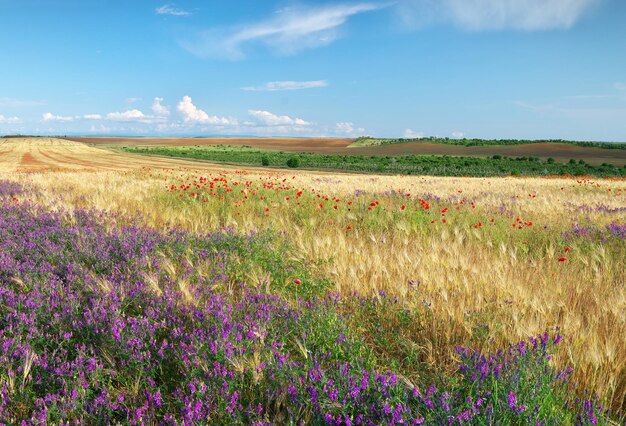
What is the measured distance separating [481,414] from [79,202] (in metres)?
8.78

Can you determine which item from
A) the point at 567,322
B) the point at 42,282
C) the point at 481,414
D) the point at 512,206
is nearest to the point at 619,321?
the point at 567,322

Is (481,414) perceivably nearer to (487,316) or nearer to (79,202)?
(487,316)

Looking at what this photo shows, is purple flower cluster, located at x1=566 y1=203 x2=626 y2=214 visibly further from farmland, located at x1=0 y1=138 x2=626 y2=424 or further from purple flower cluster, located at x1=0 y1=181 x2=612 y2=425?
purple flower cluster, located at x1=0 y1=181 x2=612 y2=425

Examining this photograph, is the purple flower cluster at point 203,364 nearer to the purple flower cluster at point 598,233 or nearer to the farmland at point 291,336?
the farmland at point 291,336

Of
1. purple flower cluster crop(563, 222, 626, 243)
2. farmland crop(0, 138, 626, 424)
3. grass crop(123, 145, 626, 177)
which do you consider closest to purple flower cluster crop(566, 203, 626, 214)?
purple flower cluster crop(563, 222, 626, 243)

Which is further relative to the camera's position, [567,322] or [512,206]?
[512,206]

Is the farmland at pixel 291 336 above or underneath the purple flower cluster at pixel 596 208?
underneath

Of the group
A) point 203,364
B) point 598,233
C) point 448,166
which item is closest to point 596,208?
point 598,233

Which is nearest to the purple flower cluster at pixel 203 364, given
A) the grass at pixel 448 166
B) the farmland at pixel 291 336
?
the farmland at pixel 291 336

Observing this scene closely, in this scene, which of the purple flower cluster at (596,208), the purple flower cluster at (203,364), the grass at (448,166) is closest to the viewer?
the purple flower cluster at (203,364)

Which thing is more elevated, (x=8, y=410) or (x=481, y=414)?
(x=481, y=414)

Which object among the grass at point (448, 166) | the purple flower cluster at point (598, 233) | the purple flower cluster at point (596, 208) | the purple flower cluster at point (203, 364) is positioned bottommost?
the purple flower cluster at point (203, 364)

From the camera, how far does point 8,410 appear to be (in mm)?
1992

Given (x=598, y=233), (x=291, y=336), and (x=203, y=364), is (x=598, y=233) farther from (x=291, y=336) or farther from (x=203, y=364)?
(x=203, y=364)
